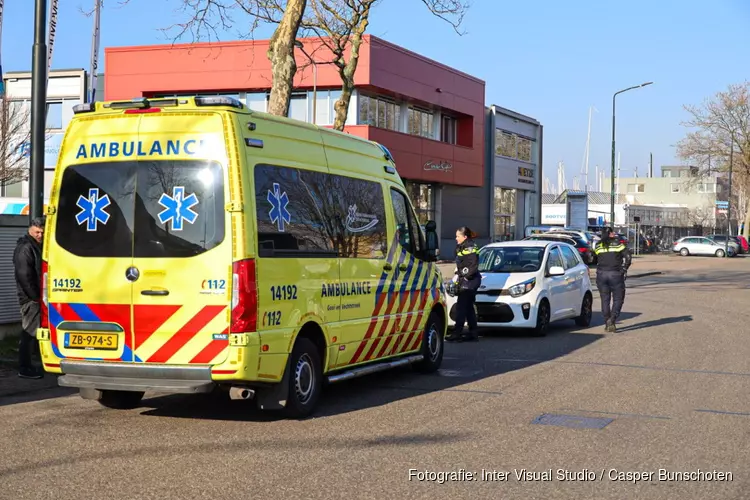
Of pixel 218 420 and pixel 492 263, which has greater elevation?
pixel 492 263

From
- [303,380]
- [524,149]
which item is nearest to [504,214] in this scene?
[524,149]

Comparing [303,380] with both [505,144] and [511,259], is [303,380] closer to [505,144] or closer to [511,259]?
[511,259]

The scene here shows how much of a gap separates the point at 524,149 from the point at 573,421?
2090 inches

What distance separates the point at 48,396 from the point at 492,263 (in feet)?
30.2

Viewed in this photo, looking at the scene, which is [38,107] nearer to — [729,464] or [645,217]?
[729,464]

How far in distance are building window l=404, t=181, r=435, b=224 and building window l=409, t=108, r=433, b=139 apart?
2.37 metres

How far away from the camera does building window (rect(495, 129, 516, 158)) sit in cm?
5591

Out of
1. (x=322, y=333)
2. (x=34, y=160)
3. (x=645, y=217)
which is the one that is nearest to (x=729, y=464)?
(x=322, y=333)

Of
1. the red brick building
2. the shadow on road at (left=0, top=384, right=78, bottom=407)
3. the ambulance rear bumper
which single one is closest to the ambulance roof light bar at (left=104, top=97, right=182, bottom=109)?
the ambulance rear bumper

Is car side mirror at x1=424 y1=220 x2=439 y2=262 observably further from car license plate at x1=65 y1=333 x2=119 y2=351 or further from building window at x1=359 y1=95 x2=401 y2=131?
building window at x1=359 y1=95 x2=401 y2=131

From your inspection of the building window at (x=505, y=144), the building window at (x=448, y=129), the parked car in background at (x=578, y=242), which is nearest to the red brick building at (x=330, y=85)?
the building window at (x=448, y=129)

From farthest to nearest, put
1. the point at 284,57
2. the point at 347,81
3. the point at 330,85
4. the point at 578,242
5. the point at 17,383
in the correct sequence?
the point at 578,242
the point at 330,85
the point at 347,81
the point at 284,57
the point at 17,383

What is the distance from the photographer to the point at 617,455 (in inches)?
289

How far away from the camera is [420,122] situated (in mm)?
45531
